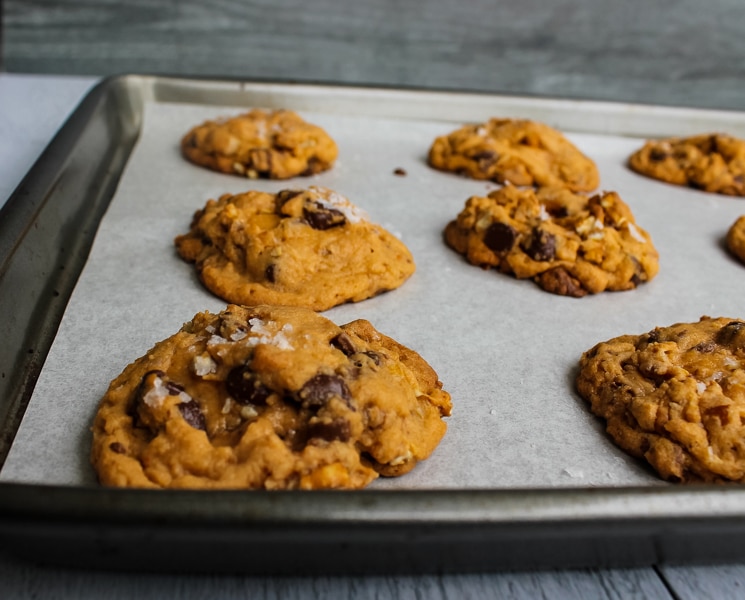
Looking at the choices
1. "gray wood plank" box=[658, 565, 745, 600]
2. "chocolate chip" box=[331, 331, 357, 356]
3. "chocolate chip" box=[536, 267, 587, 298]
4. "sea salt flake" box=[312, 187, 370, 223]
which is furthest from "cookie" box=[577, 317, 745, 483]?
"sea salt flake" box=[312, 187, 370, 223]

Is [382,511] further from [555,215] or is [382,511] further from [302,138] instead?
[302,138]

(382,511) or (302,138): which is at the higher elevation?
(382,511)

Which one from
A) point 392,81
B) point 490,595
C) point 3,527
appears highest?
point 3,527

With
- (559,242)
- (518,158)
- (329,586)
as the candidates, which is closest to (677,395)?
(559,242)

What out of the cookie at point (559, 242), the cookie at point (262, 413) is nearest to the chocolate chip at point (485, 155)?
the cookie at point (559, 242)

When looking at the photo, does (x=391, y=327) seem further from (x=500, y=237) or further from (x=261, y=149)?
(x=261, y=149)

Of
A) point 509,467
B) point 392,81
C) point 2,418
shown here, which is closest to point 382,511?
point 509,467

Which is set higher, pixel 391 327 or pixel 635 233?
pixel 635 233
